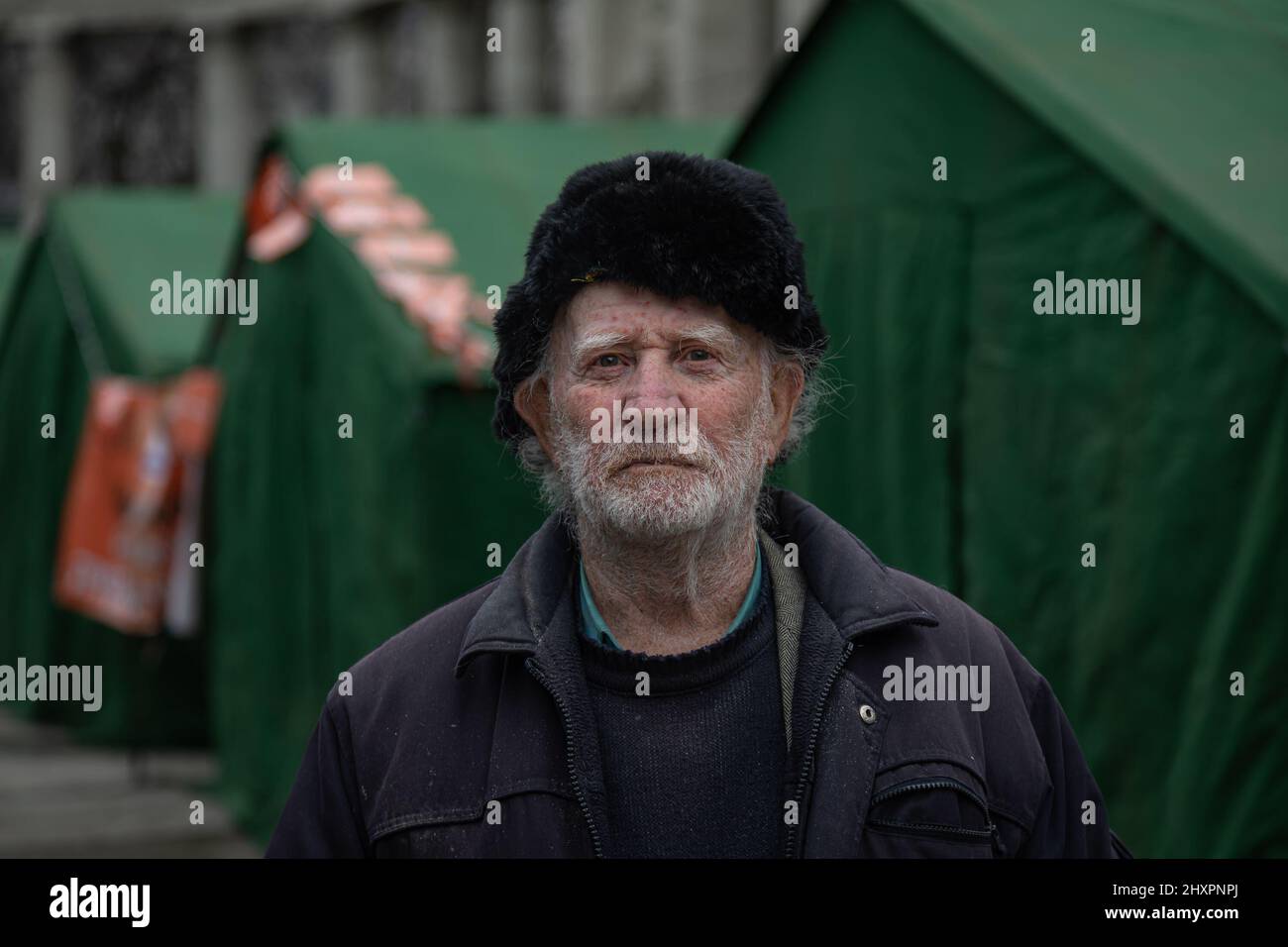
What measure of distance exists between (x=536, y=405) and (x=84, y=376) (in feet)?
26.8

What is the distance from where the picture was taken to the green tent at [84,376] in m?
9.70

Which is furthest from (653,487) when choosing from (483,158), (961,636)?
(483,158)

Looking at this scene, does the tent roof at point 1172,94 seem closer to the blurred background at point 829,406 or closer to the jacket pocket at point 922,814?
the blurred background at point 829,406

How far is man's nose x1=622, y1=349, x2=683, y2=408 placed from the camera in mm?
2266

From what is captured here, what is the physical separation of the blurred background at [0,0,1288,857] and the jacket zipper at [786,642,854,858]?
201 centimetres

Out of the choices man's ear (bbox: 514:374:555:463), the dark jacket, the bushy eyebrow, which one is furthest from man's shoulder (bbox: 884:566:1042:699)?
man's ear (bbox: 514:374:555:463)

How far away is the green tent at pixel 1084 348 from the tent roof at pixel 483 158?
1.85 metres

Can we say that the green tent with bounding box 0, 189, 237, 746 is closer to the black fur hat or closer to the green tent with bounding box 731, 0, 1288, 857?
the green tent with bounding box 731, 0, 1288, 857

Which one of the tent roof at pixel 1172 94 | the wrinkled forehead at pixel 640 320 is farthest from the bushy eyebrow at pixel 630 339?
the tent roof at pixel 1172 94

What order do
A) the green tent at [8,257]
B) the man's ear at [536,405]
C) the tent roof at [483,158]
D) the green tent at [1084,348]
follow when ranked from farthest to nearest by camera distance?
the green tent at [8,257] → the tent roof at [483,158] → the green tent at [1084,348] → the man's ear at [536,405]

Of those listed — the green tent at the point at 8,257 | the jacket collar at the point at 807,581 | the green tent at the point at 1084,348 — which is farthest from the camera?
the green tent at the point at 8,257

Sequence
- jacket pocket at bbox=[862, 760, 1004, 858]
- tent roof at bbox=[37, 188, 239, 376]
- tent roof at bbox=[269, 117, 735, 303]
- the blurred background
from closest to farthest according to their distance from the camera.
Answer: jacket pocket at bbox=[862, 760, 1004, 858] → the blurred background → tent roof at bbox=[269, 117, 735, 303] → tent roof at bbox=[37, 188, 239, 376]
